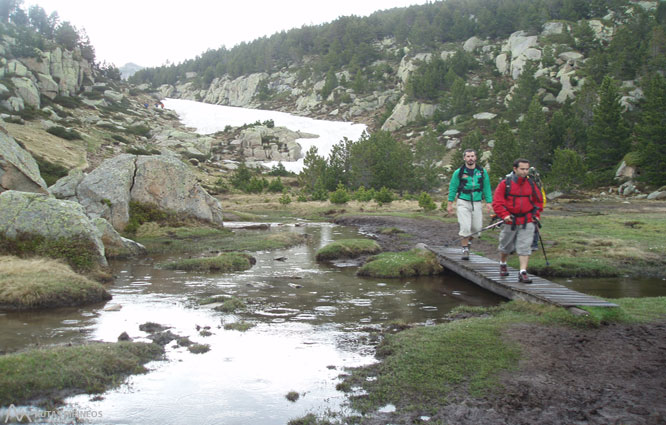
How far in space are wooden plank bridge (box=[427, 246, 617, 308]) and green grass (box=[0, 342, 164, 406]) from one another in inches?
255

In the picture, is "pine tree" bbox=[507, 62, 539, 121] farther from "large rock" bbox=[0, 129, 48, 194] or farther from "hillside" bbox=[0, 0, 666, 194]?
"large rock" bbox=[0, 129, 48, 194]

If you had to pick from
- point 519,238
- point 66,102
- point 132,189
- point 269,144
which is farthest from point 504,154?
point 66,102

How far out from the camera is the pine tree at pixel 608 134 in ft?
162

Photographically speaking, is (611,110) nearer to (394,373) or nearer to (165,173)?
(165,173)

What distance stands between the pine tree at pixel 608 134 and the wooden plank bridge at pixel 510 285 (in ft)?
145

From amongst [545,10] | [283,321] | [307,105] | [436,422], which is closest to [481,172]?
[283,321]

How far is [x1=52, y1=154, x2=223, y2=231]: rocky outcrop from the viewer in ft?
65.2

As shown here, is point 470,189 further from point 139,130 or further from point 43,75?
point 43,75

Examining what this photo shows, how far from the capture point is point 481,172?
11227 mm

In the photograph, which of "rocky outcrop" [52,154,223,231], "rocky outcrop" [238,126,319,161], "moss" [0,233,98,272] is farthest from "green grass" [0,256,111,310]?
"rocky outcrop" [238,126,319,161]

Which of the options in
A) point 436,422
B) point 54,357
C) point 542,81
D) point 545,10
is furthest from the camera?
point 545,10

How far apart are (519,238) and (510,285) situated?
0.97 metres

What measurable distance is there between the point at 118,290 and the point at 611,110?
53.7m

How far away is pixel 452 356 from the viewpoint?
5.91 m
